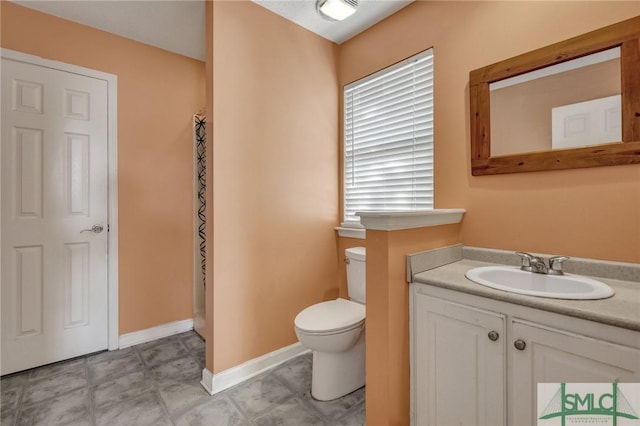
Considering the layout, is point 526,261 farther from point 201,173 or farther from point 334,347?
point 201,173

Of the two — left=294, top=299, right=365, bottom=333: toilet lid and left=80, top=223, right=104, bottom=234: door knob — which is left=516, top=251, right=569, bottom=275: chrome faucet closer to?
left=294, top=299, right=365, bottom=333: toilet lid

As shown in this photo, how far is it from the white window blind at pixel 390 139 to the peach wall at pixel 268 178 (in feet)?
0.58

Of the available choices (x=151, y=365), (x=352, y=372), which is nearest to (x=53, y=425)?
(x=151, y=365)

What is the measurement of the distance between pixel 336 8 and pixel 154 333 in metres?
2.90

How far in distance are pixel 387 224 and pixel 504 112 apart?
972mm

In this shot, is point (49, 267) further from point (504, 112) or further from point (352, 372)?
point (504, 112)

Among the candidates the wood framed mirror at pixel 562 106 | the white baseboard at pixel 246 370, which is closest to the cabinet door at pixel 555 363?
the wood framed mirror at pixel 562 106

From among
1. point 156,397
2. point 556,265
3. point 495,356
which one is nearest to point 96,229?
point 156,397

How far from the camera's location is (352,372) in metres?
1.79

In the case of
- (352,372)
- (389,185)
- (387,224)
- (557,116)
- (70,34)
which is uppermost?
(70,34)

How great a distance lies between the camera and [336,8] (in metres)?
1.86

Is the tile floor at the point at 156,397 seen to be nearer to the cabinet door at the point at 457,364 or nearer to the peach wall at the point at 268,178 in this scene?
the peach wall at the point at 268,178

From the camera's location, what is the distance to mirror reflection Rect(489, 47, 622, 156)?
126 cm

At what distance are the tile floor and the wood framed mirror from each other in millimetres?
1654
